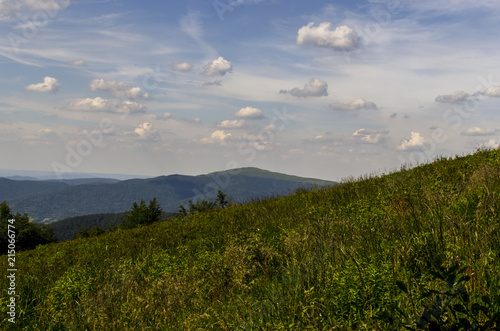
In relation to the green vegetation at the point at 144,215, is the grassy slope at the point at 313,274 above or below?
above

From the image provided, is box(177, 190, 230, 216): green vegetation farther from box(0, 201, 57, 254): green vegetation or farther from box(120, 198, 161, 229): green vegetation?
box(0, 201, 57, 254): green vegetation

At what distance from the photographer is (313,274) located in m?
3.70

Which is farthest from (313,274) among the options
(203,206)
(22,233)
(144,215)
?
(22,233)

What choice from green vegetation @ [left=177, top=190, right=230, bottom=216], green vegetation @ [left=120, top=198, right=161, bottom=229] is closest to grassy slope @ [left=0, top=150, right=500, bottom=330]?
green vegetation @ [left=177, top=190, right=230, bottom=216]

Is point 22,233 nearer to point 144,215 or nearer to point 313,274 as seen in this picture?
point 144,215

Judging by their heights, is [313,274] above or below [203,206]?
above

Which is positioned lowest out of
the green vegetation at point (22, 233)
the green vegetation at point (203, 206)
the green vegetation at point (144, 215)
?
the green vegetation at point (22, 233)

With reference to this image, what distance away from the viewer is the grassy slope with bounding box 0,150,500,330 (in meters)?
3.09

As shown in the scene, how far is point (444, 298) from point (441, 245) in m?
1.14

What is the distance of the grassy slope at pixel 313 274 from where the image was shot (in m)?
3.09

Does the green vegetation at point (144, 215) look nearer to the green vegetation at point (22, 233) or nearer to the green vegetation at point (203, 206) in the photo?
the green vegetation at point (203, 206)

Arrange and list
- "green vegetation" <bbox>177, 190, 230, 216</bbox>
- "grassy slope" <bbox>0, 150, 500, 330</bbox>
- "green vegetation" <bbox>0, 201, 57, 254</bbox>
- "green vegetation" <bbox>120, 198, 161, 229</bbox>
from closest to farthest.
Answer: "grassy slope" <bbox>0, 150, 500, 330</bbox> < "green vegetation" <bbox>177, 190, 230, 216</bbox> < "green vegetation" <bbox>0, 201, 57, 254</bbox> < "green vegetation" <bbox>120, 198, 161, 229</bbox>

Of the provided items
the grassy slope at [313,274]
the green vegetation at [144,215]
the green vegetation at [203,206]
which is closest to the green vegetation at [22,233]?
the green vegetation at [144,215]

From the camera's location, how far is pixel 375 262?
394 centimetres
